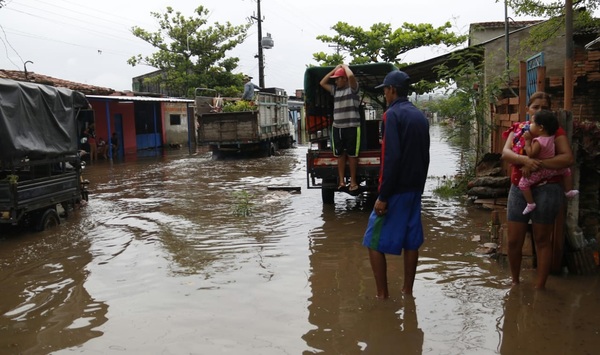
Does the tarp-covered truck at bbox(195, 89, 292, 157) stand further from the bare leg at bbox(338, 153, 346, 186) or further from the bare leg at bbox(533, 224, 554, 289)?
the bare leg at bbox(533, 224, 554, 289)

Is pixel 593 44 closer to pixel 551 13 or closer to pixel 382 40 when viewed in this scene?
pixel 551 13

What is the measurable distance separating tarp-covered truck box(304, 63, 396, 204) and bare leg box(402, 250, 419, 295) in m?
4.03

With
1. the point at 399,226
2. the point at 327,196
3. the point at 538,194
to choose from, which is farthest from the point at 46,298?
the point at 327,196

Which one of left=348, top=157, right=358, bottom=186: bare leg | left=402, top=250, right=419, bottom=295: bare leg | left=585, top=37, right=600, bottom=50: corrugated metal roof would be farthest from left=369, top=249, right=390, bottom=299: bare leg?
left=585, top=37, right=600, bottom=50: corrugated metal roof

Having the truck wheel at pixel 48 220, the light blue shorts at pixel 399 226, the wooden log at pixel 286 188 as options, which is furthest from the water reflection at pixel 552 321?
the wooden log at pixel 286 188

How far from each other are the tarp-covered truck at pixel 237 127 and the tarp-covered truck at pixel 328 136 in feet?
31.3

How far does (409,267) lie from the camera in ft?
14.1

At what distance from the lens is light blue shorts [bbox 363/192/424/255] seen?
4.07m

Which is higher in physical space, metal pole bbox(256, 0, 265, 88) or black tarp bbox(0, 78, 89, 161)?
metal pole bbox(256, 0, 265, 88)

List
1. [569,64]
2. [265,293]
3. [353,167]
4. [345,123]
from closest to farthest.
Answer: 1. [265,293]
2. [569,64]
3. [345,123]
4. [353,167]

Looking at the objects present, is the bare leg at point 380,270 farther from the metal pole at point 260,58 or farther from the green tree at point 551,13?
the metal pole at point 260,58

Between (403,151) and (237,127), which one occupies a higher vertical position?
(237,127)

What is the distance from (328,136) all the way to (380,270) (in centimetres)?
553

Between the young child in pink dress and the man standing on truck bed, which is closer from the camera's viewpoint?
the young child in pink dress
